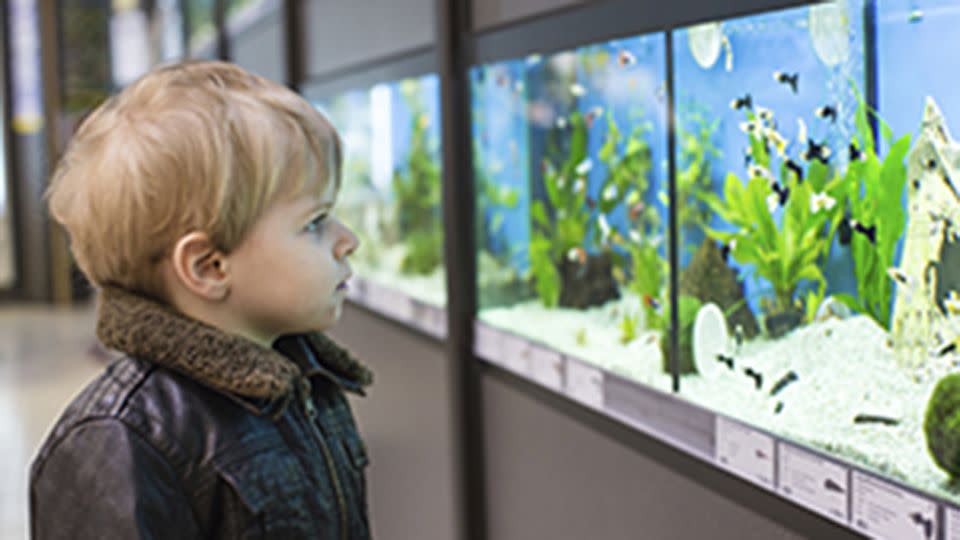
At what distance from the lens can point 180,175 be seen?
1.18 metres

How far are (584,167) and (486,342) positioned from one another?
1.54ft

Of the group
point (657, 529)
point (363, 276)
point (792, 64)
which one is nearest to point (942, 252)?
point (792, 64)

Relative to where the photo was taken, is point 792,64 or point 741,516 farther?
point 741,516

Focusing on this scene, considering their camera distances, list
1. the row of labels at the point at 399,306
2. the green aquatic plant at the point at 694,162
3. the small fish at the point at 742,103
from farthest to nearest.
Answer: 1. the row of labels at the point at 399,306
2. the green aquatic plant at the point at 694,162
3. the small fish at the point at 742,103

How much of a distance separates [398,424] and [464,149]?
863 mm

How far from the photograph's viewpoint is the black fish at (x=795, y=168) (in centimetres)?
148

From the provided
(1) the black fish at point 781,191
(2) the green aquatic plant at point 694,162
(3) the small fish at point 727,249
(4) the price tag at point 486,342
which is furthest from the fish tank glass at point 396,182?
(1) the black fish at point 781,191

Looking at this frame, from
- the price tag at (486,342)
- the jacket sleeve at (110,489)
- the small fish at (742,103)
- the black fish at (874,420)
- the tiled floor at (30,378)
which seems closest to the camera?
the jacket sleeve at (110,489)

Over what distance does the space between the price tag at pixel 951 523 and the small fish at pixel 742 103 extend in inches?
24.1

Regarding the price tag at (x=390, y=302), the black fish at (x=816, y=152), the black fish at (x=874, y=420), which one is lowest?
the price tag at (x=390, y=302)

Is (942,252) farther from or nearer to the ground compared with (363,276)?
farther from the ground

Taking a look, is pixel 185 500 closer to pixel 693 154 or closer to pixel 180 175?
pixel 180 175

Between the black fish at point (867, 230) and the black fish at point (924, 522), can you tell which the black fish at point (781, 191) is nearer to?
the black fish at point (867, 230)

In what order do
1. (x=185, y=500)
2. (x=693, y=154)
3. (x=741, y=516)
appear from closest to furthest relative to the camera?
(x=185, y=500) < (x=741, y=516) < (x=693, y=154)
